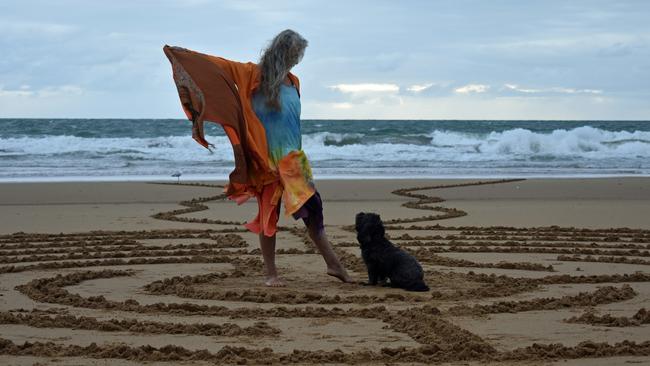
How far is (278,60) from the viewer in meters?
7.95

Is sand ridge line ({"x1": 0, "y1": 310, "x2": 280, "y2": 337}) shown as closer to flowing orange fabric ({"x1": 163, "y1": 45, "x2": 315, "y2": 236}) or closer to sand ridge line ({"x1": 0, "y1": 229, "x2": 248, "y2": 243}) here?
flowing orange fabric ({"x1": 163, "y1": 45, "x2": 315, "y2": 236})

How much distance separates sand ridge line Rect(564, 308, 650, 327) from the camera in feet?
21.4

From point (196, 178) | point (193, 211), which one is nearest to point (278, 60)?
point (193, 211)

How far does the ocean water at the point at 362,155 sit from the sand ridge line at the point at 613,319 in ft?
58.8

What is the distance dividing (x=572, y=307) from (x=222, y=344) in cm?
275

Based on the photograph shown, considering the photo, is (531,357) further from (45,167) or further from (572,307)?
(45,167)

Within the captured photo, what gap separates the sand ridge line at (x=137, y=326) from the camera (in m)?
6.32

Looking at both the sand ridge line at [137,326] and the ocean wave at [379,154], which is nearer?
the sand ridge line at [137,326]

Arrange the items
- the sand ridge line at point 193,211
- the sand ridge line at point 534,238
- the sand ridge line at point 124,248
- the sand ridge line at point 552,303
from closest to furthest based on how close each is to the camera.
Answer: the sand ridge line at point 552,303 → the sand ridge line at point 124,248 → the sand ridge line at point 534,238 → the sand ridge line at point 193,211

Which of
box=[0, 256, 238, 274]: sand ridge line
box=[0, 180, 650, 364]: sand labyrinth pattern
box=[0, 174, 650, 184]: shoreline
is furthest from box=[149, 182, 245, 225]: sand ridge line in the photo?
box=[0, 174, 650, 184]: shoreline

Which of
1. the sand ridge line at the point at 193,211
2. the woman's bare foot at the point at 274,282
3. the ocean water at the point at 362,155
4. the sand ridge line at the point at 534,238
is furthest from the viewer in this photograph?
the ocean water at the point at 362,155

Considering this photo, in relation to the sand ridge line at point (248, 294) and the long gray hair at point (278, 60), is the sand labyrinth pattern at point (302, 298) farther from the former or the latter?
the long gray hair at point (278, 60)

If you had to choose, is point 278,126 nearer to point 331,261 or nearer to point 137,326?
point 331,261

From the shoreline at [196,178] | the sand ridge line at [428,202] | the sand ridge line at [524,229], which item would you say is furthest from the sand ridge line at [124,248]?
the shoreline at [196,178]
